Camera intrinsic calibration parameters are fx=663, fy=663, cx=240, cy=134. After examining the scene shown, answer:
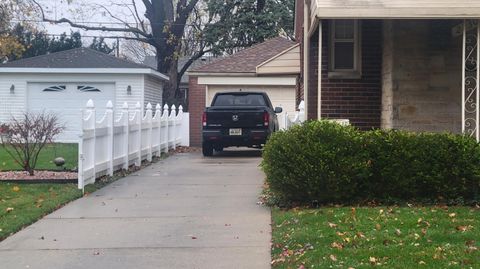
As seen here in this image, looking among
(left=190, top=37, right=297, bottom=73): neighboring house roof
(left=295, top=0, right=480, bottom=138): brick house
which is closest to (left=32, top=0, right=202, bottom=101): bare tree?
(left=190, top=37, right=297, bottom=73): neighboring house roof

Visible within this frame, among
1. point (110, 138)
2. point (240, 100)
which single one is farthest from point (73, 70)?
point (110, 138)

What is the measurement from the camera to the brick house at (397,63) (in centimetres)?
956

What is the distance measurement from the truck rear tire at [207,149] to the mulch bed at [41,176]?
592 centimetres

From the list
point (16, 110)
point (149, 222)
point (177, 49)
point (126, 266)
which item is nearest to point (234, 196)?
point (149, 222)

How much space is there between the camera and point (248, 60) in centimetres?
2478

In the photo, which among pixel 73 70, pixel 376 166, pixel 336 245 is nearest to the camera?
pixel 336 245

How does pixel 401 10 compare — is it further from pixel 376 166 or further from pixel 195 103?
pixel 195 103

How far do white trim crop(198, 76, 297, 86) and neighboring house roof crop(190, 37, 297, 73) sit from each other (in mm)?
302

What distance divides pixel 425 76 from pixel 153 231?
5517 mm

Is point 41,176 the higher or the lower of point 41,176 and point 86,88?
the lower

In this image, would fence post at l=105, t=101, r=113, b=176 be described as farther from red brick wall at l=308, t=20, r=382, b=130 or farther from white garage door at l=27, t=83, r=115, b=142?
white garage door at l=27, t=83, r=115, b=142

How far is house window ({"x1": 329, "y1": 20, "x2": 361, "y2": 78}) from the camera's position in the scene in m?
12.4

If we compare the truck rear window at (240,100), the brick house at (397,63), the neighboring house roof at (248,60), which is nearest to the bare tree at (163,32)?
the neighboring house roof at (248,60)

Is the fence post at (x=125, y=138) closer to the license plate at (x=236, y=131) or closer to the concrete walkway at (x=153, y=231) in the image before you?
the concrete walkway at (x=153, y=231)
